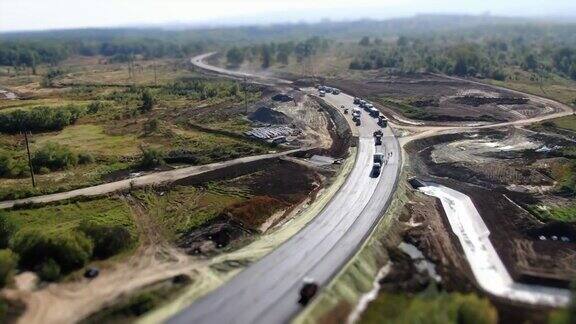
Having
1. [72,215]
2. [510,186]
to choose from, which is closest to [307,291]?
[72,215]

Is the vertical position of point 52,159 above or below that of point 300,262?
above

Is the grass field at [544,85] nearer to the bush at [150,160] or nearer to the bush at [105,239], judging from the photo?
the bush at [150,160]

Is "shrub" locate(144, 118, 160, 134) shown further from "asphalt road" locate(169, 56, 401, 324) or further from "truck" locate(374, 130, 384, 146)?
"asphalt road" locate(169, 56, 401, 324)

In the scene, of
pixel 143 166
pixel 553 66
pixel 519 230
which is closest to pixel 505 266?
pixel 519 230

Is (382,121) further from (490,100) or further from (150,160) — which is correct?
(150,160)

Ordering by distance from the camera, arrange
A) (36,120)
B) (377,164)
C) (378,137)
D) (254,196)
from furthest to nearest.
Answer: (36,120), (378,137), (377,164), (254,196)

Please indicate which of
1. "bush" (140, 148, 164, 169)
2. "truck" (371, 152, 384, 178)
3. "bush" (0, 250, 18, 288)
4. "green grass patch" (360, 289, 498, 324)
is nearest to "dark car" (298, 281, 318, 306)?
"green grass patch" (360, 289, 498, 324)

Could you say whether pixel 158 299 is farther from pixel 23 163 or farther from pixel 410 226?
pixel 23 163
